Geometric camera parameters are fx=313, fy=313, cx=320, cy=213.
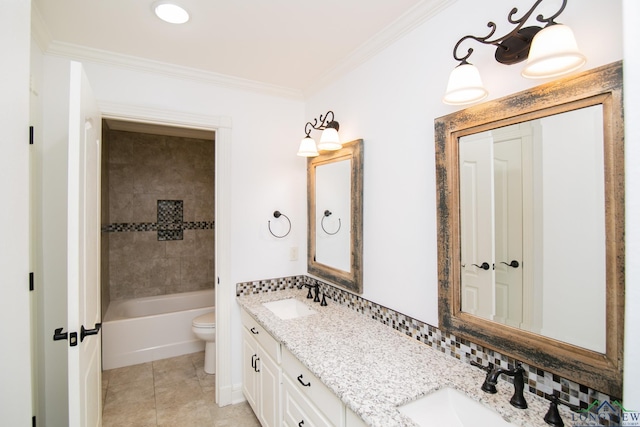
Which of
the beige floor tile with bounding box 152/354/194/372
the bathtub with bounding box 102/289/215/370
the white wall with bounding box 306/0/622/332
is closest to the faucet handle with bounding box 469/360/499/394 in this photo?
the white wall with bounding box 306/0/622/332

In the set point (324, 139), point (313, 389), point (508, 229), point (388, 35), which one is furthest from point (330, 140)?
point (313, 389)

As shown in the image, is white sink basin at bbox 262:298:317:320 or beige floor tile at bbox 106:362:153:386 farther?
beige floor tile at bbox 106:362:153:386

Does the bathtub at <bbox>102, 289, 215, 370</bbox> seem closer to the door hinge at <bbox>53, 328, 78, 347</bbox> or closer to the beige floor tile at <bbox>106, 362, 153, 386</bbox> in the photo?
the beige floor tile at <bbox>106, 362, 153, 386</bbox>

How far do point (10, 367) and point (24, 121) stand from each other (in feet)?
3.08

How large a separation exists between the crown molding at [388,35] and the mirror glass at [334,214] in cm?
64

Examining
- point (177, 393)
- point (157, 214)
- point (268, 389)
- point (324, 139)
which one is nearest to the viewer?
point (268, 389)

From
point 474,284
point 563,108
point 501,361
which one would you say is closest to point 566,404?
point 501,361

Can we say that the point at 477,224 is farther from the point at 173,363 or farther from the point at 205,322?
the point at 173,363

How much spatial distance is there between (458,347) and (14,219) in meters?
1.88

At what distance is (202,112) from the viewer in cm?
238

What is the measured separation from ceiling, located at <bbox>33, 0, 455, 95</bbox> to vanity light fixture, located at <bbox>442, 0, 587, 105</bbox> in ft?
1.58

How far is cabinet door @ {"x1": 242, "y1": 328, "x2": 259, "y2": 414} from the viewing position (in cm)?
214

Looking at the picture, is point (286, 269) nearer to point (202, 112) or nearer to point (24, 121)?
point (202, 112)

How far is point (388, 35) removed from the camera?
1.76 metres
